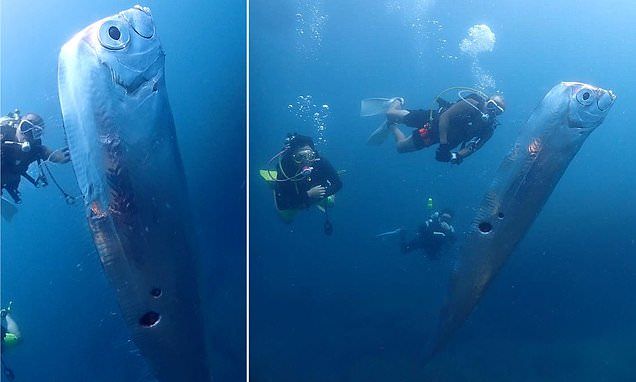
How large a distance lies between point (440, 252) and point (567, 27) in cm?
2058

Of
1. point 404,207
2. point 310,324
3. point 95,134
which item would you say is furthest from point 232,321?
point 404,207

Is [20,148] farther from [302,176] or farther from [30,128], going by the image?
[302,176]

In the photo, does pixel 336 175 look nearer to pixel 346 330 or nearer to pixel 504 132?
pixel 346 330

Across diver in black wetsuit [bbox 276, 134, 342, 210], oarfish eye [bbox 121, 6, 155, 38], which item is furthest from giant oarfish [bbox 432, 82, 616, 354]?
oarfish eye [bbox 121, 6, 155, 38]

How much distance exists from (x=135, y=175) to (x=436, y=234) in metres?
5.96

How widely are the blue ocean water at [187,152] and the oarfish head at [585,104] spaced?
137 inches

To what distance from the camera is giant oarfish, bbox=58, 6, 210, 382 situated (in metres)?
2.59

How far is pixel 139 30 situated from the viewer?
8.86 ft

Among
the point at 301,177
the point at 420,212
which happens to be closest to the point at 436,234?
the point at 301,177

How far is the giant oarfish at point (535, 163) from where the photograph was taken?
12.9ft

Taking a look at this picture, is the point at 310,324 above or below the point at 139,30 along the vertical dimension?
below

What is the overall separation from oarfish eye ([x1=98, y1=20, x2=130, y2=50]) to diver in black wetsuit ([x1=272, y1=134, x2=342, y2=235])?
9.50 feet

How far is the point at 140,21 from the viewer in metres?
2.71

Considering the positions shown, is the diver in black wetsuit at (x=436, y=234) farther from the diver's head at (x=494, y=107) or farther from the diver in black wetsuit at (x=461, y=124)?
the diver's head at (x=494, y=107)
